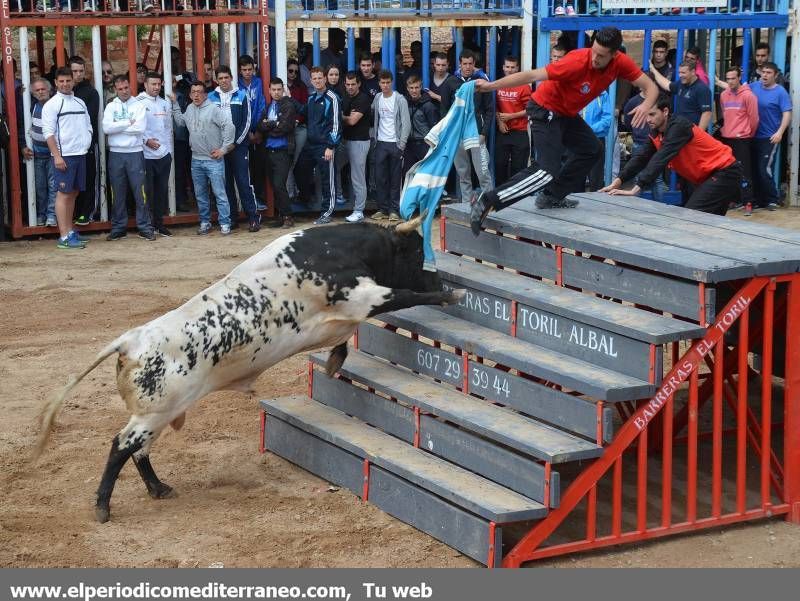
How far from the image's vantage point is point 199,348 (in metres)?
7.67

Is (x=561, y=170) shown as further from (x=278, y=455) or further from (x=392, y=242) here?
(x=278, y=455)

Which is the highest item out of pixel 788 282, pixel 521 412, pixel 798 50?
pixel 798 50

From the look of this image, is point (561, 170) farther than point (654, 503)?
Yes

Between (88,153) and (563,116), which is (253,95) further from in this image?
(563,116)

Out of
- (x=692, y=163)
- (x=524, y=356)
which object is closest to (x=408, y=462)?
(x=524, y=356)

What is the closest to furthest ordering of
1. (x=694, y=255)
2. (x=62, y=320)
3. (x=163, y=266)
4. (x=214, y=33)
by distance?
(x=694, y=255) → (x=62, y=320) → (x=163, y=266) → (x=214, y=33)

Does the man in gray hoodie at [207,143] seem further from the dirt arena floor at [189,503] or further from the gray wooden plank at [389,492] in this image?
the gray wooden plank at [389,492]

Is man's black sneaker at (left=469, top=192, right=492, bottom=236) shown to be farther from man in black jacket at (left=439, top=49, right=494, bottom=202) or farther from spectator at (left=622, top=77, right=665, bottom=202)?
spectator at (left=622, top=77, right=665, bottom=202)

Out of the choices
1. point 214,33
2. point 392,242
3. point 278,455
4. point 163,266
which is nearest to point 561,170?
point 392,242

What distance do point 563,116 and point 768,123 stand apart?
320 inches

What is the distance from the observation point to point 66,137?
577 inches

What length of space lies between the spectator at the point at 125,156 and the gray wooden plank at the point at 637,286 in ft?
26.6

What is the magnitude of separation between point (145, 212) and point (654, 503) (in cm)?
903

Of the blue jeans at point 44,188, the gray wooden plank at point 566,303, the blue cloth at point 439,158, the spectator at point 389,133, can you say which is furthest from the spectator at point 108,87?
the gray wooden plank at point 566,303
